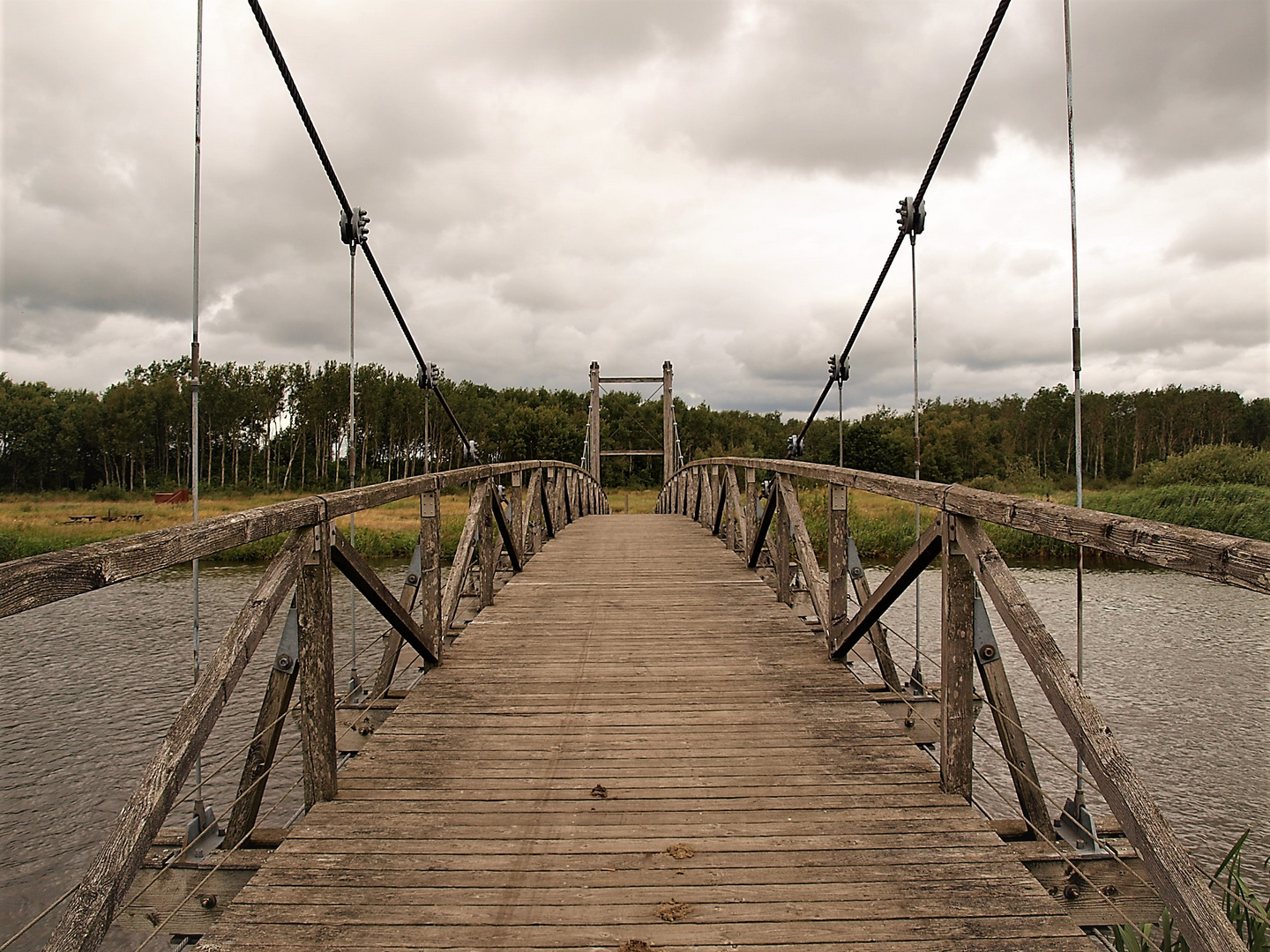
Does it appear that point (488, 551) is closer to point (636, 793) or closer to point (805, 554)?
point (805, 554)

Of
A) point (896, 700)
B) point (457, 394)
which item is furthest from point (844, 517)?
point (457, 394)

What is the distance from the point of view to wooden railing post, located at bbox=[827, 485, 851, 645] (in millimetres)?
3334

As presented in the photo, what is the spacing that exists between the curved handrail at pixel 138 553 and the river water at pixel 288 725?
1263 mm

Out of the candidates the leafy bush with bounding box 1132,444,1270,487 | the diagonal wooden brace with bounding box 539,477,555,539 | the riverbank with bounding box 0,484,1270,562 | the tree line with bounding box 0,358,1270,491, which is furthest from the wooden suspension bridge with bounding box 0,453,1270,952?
the tree line with bounding box 0,358,1270,491

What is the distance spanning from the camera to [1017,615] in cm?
173

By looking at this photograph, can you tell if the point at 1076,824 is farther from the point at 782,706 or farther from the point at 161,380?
the point at 161,380

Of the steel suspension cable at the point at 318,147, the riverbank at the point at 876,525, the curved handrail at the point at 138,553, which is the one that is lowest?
the riverbank at the point at 876,525

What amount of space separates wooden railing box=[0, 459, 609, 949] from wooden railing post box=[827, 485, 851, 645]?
1.74 meters

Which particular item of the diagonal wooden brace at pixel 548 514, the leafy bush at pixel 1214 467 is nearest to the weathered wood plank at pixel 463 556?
the diagonal wooden brace at pixel 548 514

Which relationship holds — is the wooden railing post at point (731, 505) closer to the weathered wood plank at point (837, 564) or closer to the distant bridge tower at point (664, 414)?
the weathered wood plank at point (837, 564)

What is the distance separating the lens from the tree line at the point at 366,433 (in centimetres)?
3781

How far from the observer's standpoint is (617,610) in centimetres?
431

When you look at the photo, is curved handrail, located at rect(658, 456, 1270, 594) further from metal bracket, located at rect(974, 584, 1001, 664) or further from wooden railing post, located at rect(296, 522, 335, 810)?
wooden railing post, located at rect(296, 522, 335, 810)

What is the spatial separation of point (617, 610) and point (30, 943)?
349cm
